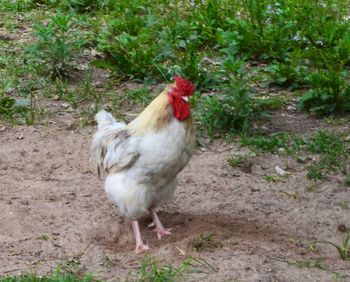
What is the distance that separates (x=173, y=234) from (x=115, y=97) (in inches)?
96.6

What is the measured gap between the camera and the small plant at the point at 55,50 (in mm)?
8195

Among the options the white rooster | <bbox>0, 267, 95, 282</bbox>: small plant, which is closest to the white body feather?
the white rooster

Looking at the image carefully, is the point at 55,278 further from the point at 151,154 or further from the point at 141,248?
the point at 151,154

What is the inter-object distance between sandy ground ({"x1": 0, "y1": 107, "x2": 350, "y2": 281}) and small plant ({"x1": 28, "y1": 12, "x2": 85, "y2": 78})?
103 cm

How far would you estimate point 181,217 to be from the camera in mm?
6086

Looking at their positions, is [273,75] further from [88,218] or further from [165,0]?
[88,218]

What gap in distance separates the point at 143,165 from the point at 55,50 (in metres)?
3.02

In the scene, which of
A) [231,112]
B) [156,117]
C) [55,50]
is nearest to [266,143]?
[231,112]

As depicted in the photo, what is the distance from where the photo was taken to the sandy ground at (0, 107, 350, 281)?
5.23 m

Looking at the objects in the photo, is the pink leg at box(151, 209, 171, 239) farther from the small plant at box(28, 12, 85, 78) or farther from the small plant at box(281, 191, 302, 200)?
the small plant at box(28, 12, 85, 78)

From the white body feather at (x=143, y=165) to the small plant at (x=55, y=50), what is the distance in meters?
2.53

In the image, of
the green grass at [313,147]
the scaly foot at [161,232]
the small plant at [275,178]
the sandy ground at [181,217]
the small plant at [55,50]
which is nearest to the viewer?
the sandy ground at [181,217]

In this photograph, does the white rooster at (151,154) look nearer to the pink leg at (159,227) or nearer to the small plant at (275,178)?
the pink leg at (159,227)

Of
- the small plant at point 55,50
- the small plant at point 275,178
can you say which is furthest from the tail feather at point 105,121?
the small plant at point 55,50
